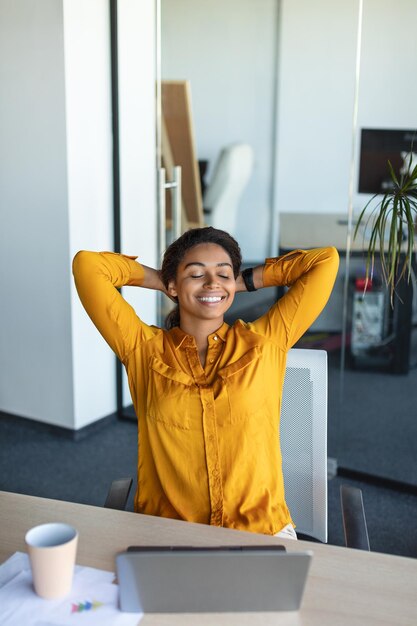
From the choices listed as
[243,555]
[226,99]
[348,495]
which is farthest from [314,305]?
[226,99]

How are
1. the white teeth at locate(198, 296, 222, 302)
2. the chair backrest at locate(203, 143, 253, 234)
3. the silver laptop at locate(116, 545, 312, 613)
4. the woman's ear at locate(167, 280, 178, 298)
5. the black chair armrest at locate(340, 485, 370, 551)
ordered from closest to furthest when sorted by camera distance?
1. the silver laptop at locate(116, 545, 312, 613)
2. the black chair armrest at locate(340, 485, 370, 551)
3. the white teeth at locate(198, 296, 222, 302)
4. the woman's ear at locate(167, 280, 178, 298)
5. the chair backrest at locate(203, 143, 253, 234)

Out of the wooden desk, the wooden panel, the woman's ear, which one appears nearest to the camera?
the wooden desk

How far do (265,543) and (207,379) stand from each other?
1.58ft

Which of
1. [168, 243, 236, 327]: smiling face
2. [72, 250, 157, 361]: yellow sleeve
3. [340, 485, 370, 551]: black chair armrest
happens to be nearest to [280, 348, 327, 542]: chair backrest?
[340, 485, 370, 551]: black chair armrest

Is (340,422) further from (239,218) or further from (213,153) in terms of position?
(213,153)

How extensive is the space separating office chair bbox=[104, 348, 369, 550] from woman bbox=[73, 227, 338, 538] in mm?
59

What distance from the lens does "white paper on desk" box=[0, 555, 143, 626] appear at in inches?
46.1

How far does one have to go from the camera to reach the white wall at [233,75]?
10.6 ft

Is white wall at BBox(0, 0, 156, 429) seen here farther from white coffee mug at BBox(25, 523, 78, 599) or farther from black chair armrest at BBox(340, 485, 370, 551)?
white coffee mug at BBox(25, 523, 78, 599)

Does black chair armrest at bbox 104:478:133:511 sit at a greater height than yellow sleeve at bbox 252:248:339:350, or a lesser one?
lesser

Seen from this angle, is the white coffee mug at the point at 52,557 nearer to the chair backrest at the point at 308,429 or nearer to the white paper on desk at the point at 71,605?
the white paper on desk at the point at 71,605

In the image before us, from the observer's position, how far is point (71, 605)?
121 cm

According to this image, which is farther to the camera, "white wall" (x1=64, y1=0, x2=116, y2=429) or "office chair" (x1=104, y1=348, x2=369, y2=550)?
"white wall" (x1=64, y1=0, x2=116, y2=429)

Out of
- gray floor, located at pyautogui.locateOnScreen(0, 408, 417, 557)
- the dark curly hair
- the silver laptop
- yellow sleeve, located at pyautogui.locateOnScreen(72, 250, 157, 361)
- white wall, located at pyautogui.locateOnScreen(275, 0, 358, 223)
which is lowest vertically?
gray floor, located at pyautogui.locateOnScreen(0, 408, 417, 557)
